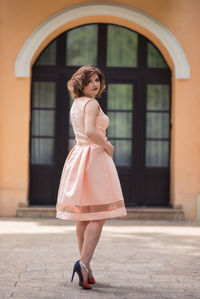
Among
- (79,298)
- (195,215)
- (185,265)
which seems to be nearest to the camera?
(79,298)

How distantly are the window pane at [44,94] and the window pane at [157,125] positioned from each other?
1.78 metres

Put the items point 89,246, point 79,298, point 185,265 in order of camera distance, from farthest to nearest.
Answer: point 185,265
point 89,246
point 79,298

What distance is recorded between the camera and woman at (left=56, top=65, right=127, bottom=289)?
4258mm

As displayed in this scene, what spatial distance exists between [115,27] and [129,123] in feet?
5.87

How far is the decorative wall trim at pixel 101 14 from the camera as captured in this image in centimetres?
1018

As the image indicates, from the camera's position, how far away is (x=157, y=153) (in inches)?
418

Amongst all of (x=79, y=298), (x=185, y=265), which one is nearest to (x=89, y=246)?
(x=79, y=298)

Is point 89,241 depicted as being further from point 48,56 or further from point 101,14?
point 48,56

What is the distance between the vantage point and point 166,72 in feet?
35.0

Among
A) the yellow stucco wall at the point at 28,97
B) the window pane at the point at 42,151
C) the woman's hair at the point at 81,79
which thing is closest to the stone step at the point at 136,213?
the yellow stucco wall at the point at 28,97

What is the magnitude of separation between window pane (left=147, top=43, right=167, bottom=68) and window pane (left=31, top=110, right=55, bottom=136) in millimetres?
2031

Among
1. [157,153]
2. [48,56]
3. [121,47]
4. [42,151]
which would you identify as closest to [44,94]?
[48,56]

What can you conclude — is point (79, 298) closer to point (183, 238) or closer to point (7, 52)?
point (183, 238)

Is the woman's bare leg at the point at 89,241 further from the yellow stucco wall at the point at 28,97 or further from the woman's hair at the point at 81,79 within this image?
the yellow stucco wall at the point at 28,97
